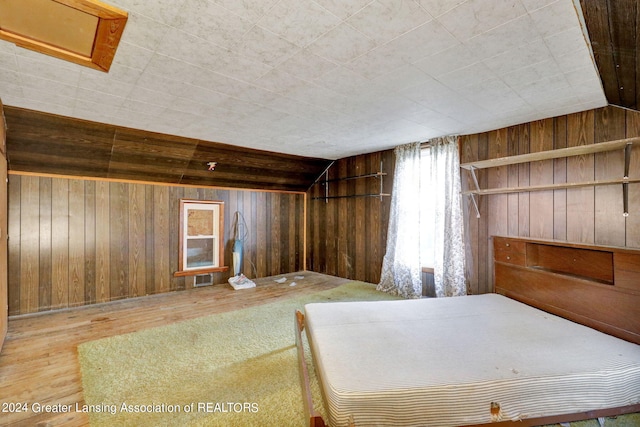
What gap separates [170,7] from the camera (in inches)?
54.5

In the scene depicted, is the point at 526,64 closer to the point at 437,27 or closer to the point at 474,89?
the point at 474,89

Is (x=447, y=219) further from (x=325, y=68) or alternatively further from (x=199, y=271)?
(x=199, y=271)

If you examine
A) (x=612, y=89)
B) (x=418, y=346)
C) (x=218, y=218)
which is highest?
(x=612, y=89)

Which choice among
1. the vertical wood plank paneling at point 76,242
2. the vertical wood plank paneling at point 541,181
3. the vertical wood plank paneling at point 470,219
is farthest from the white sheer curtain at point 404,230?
the vertical wood plank paneling at point 76,242

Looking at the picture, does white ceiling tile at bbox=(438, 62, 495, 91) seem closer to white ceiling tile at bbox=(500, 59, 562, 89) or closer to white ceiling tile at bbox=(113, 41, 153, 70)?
white ceiling tile at bbox=(500, 59, 562, 89)

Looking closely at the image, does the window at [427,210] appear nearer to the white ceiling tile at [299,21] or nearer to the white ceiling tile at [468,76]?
the white ceiling tile at [468,76]

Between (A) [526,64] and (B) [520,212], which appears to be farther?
(B) [520,212]

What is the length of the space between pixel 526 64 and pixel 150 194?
470 cm

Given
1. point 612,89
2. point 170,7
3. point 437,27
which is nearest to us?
point 170,7

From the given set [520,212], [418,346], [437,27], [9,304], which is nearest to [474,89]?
[437,27]

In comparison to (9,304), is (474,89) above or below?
above

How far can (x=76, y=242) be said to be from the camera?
12.1ft

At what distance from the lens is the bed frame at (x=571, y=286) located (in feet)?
5.02

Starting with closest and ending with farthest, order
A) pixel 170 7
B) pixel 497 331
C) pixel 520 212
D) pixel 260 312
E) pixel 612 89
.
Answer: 1. pixel 170 7
2. pixel 497 331
3. pixel 612 89
4. pixel 520 212
5. pixel 260 312
